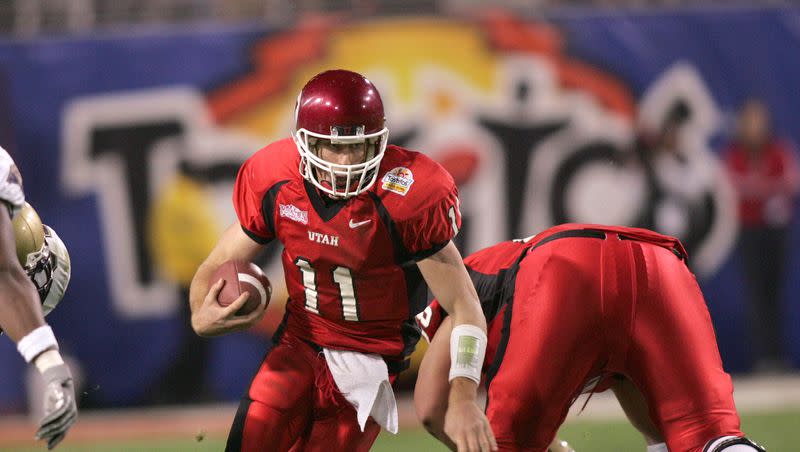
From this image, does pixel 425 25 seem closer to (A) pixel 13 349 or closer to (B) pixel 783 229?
(B) pixel 783 229

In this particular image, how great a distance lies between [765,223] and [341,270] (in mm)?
3972

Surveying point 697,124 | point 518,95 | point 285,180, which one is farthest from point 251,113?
point 285,180

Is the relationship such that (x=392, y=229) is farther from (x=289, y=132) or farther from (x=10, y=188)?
(x=289, y=132)

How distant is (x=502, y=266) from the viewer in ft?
11.3

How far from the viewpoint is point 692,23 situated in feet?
21.5

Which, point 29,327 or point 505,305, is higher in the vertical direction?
point 29,327

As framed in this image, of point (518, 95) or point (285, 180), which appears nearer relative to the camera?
point (285, 180)

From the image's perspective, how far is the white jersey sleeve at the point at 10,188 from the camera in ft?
9.39

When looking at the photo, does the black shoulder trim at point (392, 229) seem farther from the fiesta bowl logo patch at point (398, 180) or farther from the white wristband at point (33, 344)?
the white wristband at point (33, 344)

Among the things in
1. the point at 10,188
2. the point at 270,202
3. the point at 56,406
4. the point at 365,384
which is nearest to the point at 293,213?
the point at 270,202

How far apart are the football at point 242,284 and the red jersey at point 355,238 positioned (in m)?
0.13

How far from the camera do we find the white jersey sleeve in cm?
286

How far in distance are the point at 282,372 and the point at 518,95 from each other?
3.51m

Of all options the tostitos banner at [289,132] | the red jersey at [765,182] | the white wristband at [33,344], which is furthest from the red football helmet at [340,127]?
the red jersey at [765,182]
